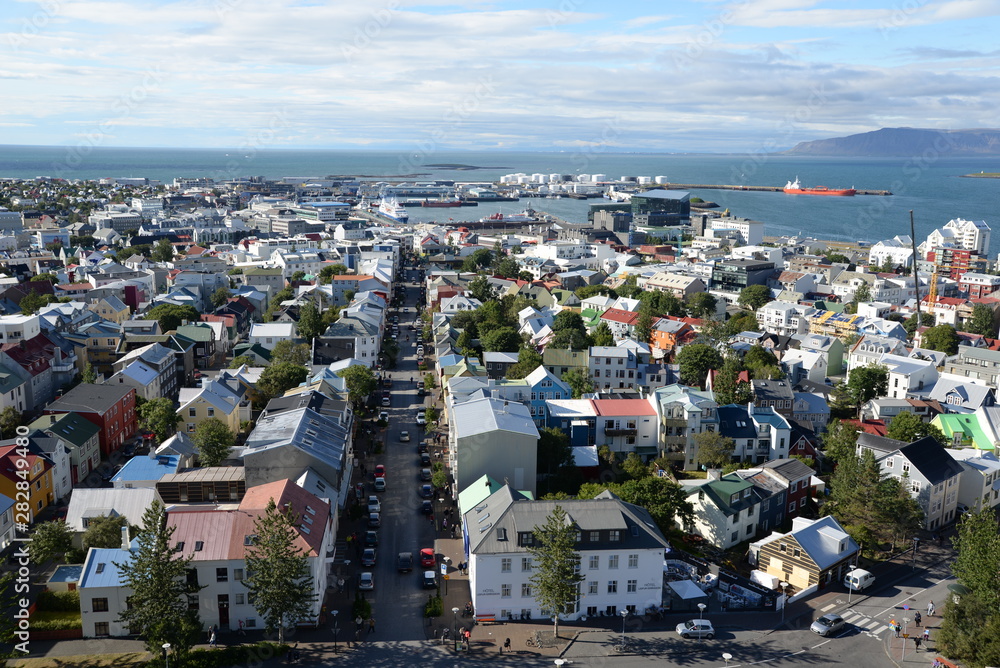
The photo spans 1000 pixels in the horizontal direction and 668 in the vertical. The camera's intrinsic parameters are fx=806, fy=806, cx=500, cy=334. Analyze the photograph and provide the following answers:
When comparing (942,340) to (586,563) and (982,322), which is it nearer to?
(982,322)

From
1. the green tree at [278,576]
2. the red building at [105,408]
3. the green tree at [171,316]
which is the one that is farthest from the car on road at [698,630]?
the green tree at [171,316]

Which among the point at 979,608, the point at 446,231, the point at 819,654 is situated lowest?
the point at 819,654

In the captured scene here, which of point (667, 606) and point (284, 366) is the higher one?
point (284, 366)

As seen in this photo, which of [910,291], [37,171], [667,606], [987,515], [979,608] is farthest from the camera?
[37,171]

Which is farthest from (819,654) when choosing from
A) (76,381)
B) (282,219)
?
(282,219)

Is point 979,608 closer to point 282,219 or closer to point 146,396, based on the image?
point 146,396

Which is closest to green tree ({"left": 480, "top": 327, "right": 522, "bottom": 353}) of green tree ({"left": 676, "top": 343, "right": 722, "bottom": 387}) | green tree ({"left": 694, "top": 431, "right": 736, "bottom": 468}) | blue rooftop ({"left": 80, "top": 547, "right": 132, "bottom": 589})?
green tree ({"left": 676, "top": 343, "right": 722, "bottom": 387})
